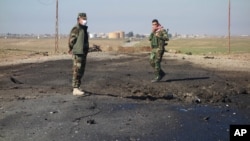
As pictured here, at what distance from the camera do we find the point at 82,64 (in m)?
11.5

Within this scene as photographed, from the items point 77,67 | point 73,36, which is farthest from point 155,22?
point 77,67

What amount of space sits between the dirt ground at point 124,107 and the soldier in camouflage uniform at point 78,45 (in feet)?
Result: 1.89

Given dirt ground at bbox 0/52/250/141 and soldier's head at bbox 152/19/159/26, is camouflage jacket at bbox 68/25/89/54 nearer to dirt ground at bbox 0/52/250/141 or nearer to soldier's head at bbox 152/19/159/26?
dirt ground at bbox 0/52/250/141

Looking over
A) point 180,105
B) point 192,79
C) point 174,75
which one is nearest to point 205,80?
point 192,79

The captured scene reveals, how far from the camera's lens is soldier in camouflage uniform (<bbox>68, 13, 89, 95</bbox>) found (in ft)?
37.2

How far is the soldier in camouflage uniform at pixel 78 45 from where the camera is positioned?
11.4m

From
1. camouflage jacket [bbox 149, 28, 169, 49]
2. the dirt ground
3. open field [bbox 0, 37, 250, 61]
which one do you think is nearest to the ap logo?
the dirt ground

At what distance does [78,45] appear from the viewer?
1136cm

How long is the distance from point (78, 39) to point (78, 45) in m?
0.17

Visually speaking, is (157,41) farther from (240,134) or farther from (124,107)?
(240,134)

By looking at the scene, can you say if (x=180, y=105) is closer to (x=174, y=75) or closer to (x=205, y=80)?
(x=205, y=80)

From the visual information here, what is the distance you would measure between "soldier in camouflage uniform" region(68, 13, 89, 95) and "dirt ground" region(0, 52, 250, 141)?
0.58 metres

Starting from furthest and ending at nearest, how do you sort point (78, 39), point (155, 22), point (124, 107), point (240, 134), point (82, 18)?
point (155, 22) < point (78, 39) < point (82, 18) < point (124, 107) < point (240, 134)

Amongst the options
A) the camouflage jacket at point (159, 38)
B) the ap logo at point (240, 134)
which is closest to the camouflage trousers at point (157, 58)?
the camouflage jacket at point (159, 38)
